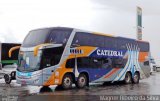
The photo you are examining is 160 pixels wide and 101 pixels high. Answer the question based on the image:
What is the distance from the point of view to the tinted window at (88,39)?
2155 centimetres

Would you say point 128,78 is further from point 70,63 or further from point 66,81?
point 66,81

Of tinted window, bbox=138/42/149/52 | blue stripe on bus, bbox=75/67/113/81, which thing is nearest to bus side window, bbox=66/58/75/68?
Result: blue stripe on bus, bbox=75/67/113/81

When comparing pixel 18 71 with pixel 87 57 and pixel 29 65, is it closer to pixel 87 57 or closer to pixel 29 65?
pixel 29 65

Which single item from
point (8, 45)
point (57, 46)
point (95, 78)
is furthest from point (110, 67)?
point (8, 45)

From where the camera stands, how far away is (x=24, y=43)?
2105 cm

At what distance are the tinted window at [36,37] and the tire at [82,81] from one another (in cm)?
319

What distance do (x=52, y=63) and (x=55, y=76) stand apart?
2.27 ft

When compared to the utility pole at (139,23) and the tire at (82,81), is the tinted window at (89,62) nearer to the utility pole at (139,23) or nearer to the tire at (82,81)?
the tire at (82,81)

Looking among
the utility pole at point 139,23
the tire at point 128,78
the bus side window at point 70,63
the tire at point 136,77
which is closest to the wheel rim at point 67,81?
the bus side window at point 70,63

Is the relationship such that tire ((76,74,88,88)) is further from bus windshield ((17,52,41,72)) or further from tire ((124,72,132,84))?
tire ((124,72,132,84))

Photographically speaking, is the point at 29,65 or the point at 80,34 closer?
the point at 29,65

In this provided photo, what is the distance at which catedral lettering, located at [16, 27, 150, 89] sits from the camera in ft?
65.4

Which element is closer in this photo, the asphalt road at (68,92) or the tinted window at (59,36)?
the asphalt road at (68,92)

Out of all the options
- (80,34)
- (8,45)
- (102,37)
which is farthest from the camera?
(8,45)
